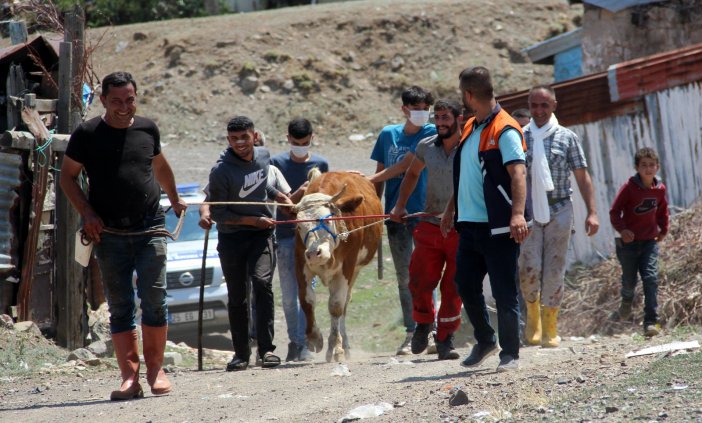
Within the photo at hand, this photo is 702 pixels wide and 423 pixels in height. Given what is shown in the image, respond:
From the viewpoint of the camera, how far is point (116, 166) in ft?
24.4

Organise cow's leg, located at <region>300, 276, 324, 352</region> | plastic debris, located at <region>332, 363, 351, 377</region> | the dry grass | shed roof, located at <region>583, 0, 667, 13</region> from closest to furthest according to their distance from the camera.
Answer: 1. plastic debris, located at <region>332, 363, 351, 377</region>
2. cow's leg, located at <region>300, 276, 324, 352</region>
3. the dry grass
4. shed roof, located at <region>583, 0, 667, 13</region>

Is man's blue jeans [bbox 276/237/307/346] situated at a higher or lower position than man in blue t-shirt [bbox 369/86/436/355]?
lower

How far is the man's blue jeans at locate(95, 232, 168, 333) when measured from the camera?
756cm

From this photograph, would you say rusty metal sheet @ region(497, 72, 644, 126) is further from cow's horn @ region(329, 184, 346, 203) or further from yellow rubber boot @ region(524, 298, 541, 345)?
yellow rubber boot @ region(524, 298, 541, 345)

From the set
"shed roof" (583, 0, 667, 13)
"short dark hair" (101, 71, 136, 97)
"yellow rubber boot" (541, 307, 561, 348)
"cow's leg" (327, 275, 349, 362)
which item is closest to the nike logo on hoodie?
"cow's leg" (327, 275, 349, 362)

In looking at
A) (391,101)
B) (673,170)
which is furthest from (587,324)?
(391,101)

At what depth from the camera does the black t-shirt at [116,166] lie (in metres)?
7.40

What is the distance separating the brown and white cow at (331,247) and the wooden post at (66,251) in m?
2.20

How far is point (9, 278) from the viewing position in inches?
399

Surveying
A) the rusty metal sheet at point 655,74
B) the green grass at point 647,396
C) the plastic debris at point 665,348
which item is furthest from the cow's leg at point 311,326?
the rusty metal sheet at point 655,74

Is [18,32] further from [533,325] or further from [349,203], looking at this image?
[533,325]

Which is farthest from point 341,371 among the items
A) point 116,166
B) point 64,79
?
point 64,79

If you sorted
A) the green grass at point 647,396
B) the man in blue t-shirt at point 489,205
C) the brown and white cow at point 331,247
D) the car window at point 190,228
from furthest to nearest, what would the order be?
1. the car window at point 190,228
2. the brown and white cow at point 331,247
3. the man in blue t-shirt at point 489,205
4. the green grass at point 647,396

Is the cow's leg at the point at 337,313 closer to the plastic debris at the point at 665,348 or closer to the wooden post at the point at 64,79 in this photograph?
the plastic debris at the point at 665,348
